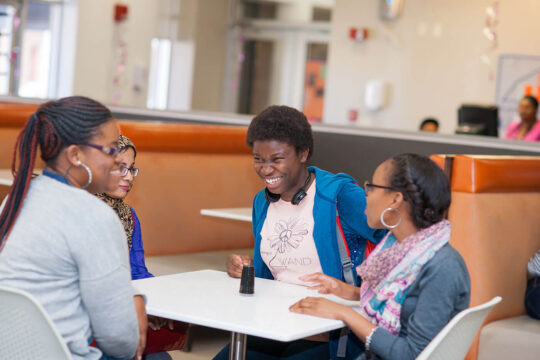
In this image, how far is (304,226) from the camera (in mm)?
2398

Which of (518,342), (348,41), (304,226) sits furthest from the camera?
(348,41)

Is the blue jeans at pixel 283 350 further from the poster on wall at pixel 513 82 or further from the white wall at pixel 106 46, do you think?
the white wall at pixel 106 46

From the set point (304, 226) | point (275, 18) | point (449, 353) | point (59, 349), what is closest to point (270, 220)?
point (304, 226)

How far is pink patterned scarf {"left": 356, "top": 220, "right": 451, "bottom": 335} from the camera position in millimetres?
1797

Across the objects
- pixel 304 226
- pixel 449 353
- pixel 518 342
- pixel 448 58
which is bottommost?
pixel 518 342

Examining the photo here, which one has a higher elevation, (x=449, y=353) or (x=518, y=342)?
(x=449, y=353)

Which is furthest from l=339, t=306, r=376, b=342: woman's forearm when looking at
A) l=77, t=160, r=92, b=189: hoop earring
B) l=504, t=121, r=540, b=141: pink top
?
l=504, t=121, r=540, b=141: pink top

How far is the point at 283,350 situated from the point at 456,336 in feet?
2.58

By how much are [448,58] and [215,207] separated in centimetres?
545

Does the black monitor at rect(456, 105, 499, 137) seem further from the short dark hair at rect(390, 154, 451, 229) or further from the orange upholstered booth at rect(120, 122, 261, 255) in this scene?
the short dark hair at rect(390, 154, 451, 229)

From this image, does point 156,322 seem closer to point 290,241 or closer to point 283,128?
point 290,241

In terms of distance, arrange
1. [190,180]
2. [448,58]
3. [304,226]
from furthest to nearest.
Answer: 1. [448,58]
2. [190,180]
3. [304,226]

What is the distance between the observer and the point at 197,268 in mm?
3824

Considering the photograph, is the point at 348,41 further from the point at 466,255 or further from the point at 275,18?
the point at 466,255
